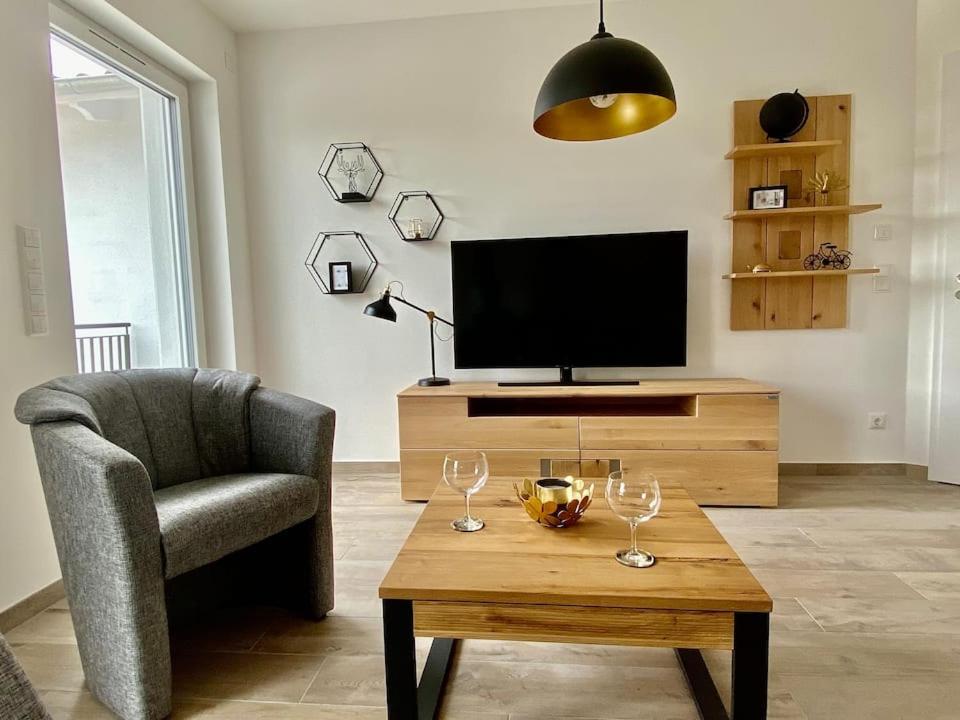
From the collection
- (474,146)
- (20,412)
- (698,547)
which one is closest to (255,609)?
(20,412)

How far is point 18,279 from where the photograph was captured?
1.88 metres

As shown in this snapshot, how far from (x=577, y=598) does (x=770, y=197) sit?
105 inches

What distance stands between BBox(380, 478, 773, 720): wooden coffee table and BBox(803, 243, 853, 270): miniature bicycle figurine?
88.0 inches

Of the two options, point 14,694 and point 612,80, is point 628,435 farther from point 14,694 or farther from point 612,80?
point 14,694

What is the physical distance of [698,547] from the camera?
3.97 ft

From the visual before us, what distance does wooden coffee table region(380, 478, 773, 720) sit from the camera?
1012 mm

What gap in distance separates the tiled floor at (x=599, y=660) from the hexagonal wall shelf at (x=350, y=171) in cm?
212

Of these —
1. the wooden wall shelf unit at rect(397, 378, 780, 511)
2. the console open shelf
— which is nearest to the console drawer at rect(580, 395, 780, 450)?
the wooden wall shelf unit at rect(397, 378, 780, 511)

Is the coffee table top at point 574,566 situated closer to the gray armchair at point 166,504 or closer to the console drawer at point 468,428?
the gray armchair at point 166,504

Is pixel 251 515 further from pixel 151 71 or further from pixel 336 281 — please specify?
pixel 151 71

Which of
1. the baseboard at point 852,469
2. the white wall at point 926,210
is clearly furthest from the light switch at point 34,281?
the white wall at point 926,210

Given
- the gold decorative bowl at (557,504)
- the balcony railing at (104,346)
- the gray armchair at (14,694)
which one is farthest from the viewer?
the balcony railing at (104,346)

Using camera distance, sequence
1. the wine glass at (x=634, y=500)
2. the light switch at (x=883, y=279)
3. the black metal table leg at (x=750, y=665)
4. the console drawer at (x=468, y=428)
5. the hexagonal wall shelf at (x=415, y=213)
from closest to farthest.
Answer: the black metal table leg at (x=750, y=665) < the wine glass at (x=634, y=500) < the console drawer at (x=468, y=428) < the light switch at (x=883, y=279) < the hexagonal wall shelf at (x=415, y=213)

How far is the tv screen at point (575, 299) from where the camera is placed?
2.91 metres
